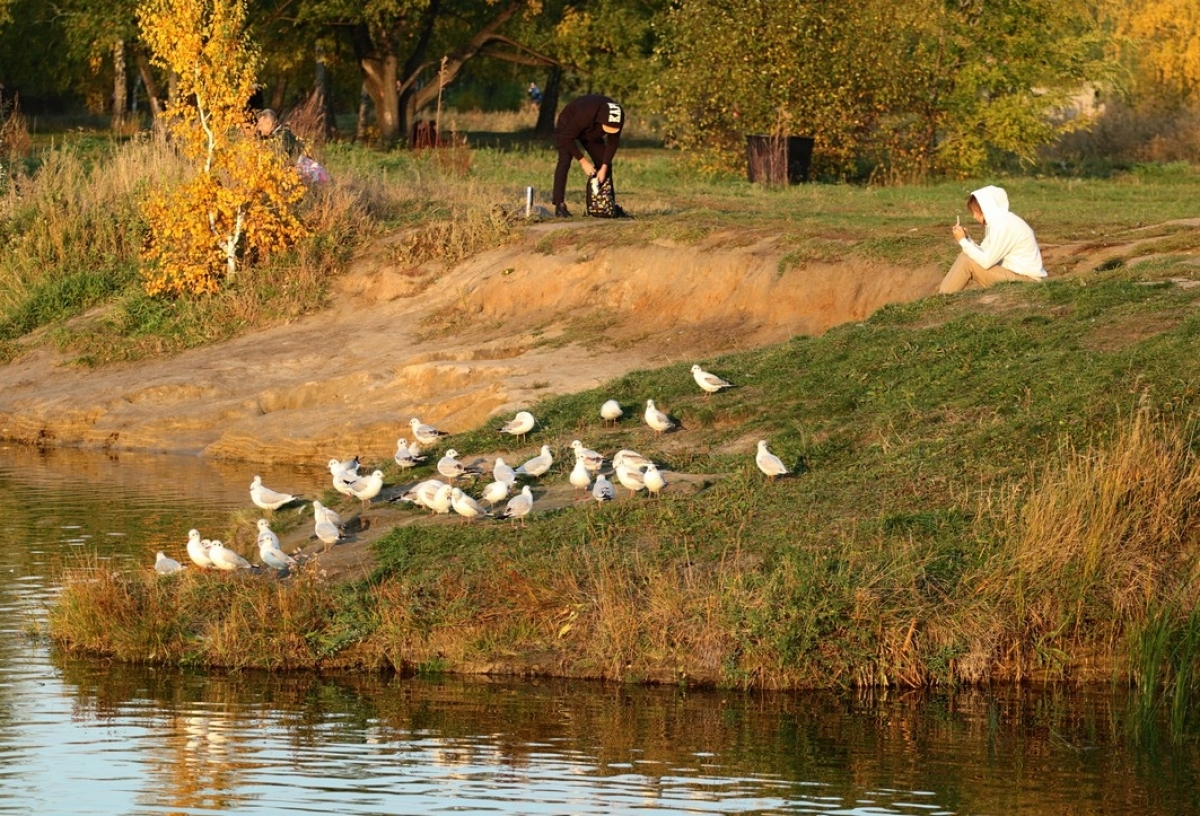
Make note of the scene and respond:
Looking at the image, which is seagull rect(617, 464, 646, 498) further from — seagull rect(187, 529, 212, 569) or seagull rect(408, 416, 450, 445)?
seagull rect(408, 416, 450, 445)

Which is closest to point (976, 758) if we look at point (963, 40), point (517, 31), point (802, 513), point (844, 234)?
point (802, 513)

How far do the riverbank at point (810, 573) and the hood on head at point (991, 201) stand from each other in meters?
3.10

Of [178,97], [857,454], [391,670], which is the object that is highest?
[178,97]

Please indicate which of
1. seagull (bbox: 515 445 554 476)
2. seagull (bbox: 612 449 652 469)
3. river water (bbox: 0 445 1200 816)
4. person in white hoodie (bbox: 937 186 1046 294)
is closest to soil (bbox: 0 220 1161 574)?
person in white hoodie (bbox: 937 186 1046 294)

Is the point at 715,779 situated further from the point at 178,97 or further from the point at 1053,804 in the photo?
the point at 178,97

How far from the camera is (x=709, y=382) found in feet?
51.5

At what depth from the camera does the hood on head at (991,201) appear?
671 inches

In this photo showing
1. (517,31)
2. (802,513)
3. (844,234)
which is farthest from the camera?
(517,31)

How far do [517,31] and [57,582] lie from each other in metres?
34.3

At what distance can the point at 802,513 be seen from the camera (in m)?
12.4

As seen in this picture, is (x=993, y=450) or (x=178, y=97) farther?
(x=178, y=97)

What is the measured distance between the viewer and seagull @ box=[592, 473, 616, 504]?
12873 millimetres

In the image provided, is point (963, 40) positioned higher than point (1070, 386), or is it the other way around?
point (963, 40)

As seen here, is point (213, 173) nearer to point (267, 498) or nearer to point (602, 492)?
point (267, 498)
